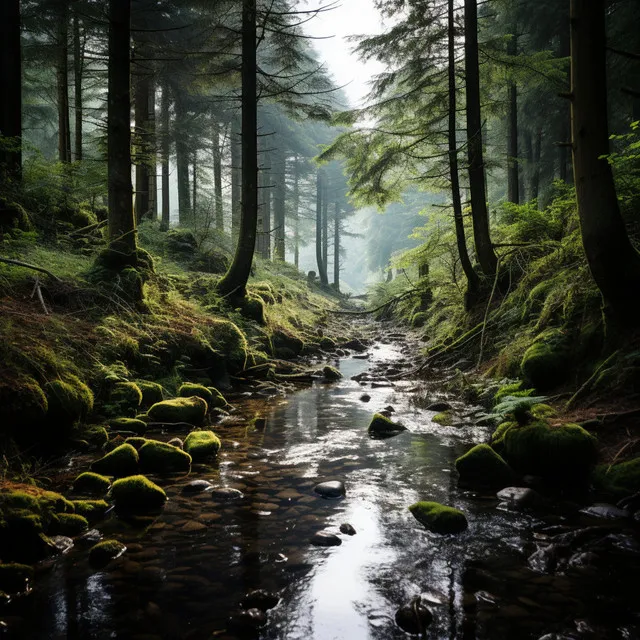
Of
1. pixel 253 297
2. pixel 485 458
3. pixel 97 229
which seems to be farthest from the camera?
pixel 253 297

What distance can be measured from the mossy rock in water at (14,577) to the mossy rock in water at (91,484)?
4.06ft

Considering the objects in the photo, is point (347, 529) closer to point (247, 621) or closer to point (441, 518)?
point (441, 518)

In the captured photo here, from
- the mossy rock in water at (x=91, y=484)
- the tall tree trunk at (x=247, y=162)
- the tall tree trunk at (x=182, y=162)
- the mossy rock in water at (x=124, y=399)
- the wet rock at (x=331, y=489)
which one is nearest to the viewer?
the mossy rock in water at (x=91, y=484)

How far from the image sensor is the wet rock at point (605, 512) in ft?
12.0

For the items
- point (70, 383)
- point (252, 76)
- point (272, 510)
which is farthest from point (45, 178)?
point (272, 510)

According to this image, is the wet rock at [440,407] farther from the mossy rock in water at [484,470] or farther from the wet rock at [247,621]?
the wet rock at [247,621]

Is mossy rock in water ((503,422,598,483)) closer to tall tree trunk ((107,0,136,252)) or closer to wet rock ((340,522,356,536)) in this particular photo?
wet rock ((340,522,356,536))

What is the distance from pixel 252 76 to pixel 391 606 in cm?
1161

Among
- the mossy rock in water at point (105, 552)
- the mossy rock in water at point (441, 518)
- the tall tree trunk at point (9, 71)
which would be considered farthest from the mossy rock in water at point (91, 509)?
the tall tree trunk at point (9, 71)

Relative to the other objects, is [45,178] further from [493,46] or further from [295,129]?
[295,129]

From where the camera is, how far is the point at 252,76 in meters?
11.0

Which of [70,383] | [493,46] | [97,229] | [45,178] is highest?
[493,46]

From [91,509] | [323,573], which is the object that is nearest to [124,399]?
[91,509]

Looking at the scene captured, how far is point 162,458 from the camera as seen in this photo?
189 inches
